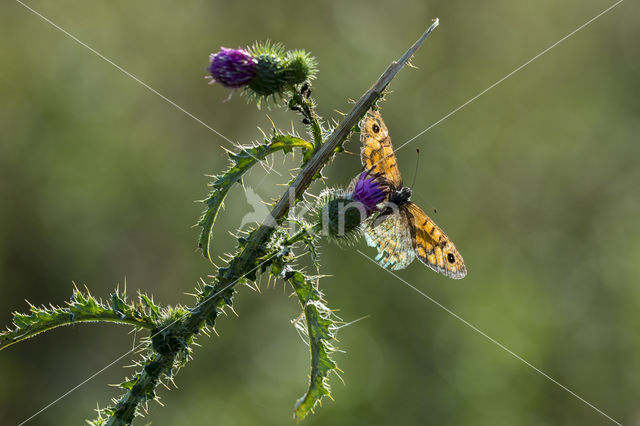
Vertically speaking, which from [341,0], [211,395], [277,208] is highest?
[341,0]

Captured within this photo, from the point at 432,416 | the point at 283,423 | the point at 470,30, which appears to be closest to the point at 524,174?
the point at 470,30

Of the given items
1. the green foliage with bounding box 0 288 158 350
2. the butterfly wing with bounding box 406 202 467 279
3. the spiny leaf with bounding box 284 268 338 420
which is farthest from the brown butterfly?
the green foliage with bounding box 0 288 158 350

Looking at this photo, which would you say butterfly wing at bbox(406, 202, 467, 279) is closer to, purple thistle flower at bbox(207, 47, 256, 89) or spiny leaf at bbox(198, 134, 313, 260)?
spiny leaf at bbox(198, 134, 313, 260)

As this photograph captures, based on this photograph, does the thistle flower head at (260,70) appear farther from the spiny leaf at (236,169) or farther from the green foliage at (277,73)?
the spiny leaf at (236,169)

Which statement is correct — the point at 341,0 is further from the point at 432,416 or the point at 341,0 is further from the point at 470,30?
the point at 432,416

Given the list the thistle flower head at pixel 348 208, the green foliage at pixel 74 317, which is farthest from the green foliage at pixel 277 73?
the green foliage at pixel 74 317

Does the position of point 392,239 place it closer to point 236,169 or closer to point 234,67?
point 236,169
